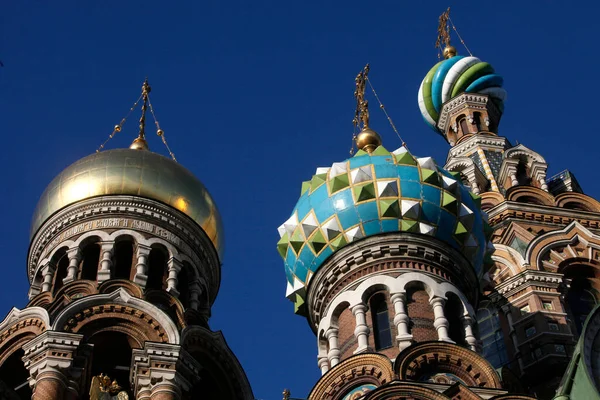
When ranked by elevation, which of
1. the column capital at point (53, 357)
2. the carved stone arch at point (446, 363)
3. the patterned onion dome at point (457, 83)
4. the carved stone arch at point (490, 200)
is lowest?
the carved stone arch at point (446, 363)

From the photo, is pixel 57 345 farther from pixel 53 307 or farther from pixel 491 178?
pixel 491 178

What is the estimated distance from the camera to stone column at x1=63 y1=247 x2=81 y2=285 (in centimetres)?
1787

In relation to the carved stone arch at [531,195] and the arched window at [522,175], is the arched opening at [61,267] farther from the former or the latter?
the arched window at [522,175]

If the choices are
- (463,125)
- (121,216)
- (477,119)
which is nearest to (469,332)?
(121,216)

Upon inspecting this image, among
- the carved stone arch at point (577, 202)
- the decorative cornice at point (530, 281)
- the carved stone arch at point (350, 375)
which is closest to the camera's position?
the carved stone arch at point (350, 375)

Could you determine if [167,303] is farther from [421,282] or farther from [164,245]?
[421,282]

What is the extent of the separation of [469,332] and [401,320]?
0.91 meters

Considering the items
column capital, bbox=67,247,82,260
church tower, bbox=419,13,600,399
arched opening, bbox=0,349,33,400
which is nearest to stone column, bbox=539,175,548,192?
church tower, bbox=419,13,600,399

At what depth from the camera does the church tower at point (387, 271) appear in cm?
1528

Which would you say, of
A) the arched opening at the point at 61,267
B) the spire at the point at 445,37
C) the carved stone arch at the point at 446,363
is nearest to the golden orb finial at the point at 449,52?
the spire at the point at 445,37

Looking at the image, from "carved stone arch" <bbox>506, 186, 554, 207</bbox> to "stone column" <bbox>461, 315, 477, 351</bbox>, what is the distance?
5156 millimetres

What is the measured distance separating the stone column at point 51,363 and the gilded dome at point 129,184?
11.6 feet

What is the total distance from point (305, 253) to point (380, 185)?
1.27 metres

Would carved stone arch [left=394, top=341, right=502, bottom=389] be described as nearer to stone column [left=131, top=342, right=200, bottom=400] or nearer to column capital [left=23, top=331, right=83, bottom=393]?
stone column [left=131, top=342, right=200, bottom=400]
